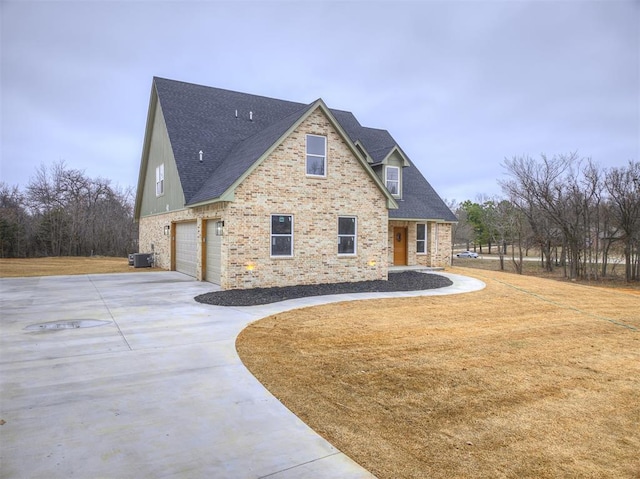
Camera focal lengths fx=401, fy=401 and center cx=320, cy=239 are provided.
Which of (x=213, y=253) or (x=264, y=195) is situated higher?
(x=264, y=195)

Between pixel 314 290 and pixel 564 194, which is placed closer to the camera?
pixel 314 290

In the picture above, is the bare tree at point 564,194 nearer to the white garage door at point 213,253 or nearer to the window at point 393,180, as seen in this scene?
the window at point 393,180

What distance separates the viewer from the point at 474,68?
1002 inches

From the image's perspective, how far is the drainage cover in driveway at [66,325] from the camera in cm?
773

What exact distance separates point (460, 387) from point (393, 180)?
668 inches

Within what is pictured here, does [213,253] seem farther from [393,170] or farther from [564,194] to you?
[564,194]

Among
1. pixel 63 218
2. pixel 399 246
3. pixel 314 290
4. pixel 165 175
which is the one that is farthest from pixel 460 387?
pixel 63 218

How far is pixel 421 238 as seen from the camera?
874 inches

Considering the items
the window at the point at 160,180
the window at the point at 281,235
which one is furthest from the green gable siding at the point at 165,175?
the window at the point at 281,235

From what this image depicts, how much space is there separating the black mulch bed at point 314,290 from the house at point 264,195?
533mm

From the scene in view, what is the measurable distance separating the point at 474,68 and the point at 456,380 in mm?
25044

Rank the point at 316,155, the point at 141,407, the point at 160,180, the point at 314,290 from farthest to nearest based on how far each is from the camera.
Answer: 1. the point at 160,180
2. the point at 316,155
3. the point at 314,290
4. the point at 141,407

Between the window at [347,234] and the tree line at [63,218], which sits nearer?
the window at [347,234]

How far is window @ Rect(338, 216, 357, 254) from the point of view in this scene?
14773 mm
